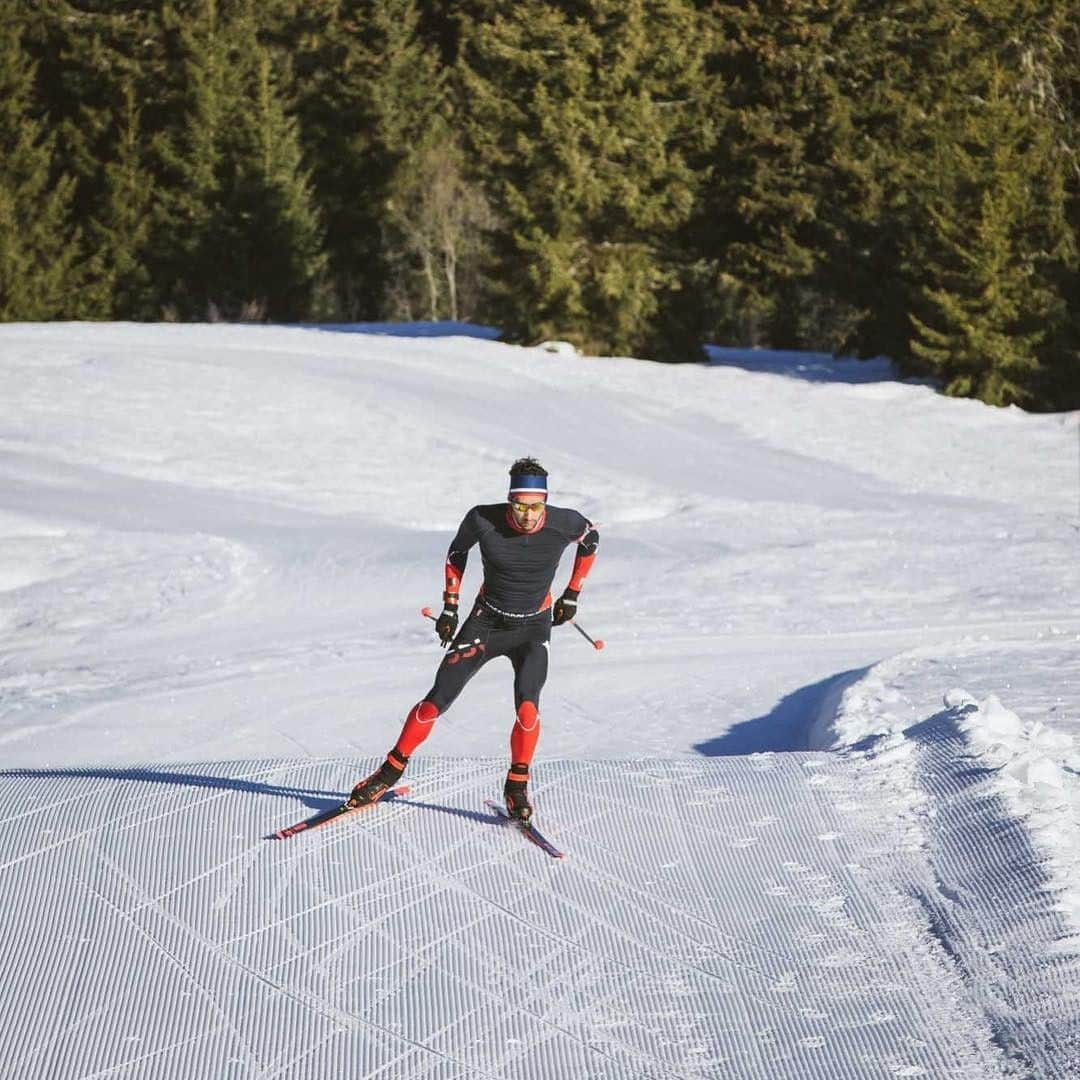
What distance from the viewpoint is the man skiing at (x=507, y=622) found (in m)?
7.54

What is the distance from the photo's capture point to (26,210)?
1529 inches

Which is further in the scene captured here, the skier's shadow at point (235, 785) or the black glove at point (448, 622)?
the skier's shadow at point (235, 785)

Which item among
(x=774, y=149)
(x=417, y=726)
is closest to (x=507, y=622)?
(x=417, y=726)

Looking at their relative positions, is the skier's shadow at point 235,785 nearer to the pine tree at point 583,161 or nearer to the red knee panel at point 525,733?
the red knee panel at point 525,733

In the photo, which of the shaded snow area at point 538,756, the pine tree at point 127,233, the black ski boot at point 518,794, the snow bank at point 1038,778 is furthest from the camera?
the pine tree at point 127,233

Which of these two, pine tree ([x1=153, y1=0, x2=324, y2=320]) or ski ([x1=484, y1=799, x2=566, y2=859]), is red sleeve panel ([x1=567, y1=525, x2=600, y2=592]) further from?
pine tree ([x1=153, y1=0, x2=324, y2=320])

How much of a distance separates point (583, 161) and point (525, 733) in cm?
2495

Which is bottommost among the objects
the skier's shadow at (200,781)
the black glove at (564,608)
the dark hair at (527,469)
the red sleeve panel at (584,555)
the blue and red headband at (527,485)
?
the skier's shadow at (200,781)

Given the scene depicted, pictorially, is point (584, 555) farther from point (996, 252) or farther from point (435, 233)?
point (435, 233)

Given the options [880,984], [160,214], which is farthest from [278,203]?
[880,984]

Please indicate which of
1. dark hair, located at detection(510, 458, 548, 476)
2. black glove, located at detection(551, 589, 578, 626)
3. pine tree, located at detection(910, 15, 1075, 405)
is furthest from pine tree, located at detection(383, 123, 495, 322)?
dark hair, located at detection(510, 458, 548, 476)

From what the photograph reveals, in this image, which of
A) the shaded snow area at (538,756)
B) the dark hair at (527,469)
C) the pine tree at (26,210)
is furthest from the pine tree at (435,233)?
the dark hair at (527,469)

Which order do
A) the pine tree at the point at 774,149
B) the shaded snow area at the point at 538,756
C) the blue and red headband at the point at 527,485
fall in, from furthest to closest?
the pine tree at the point at 774,149
the blue and red headband at the point at 527,485
the shaded snow area at the point at 538,756

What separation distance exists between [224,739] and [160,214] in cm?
3144
